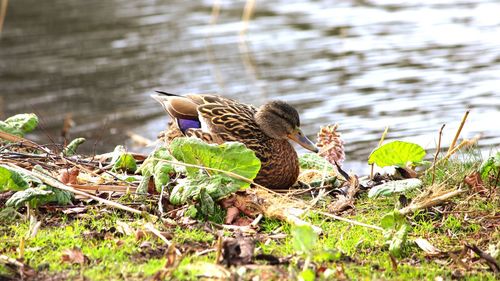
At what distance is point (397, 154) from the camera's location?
6375mm

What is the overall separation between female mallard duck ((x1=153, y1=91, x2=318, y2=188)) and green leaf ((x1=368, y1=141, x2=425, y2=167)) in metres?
0.72

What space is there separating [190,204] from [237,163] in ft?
1.31

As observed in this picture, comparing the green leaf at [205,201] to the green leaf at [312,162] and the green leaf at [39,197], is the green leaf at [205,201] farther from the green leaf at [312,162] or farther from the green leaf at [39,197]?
the green leaf at [312,162]

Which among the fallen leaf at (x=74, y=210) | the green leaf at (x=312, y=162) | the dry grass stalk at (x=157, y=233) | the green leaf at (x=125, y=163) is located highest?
the dry grass stalk at (x=157, y=233)

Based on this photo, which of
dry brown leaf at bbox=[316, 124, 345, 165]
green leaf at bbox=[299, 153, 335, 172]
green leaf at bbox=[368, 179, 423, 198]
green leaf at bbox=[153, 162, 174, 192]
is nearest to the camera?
green leaf at bbox=[153, 162, 174, 192]

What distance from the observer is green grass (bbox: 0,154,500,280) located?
4.66 m

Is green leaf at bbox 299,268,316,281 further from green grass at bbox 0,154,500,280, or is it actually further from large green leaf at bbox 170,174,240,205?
large green leaf at bbox 170,174,240,205

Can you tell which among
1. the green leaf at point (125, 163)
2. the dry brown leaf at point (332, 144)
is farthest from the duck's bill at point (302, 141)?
the green leaf at point (125, 163)

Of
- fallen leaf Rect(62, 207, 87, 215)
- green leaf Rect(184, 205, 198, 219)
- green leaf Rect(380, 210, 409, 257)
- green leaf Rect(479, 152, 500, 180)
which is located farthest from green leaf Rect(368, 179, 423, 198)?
fallen leaf Rect(62, 207, 87, 215)

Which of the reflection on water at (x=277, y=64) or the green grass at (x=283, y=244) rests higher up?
the green grass at (x=283, y=244)

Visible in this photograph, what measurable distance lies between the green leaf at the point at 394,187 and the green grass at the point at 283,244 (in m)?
0.09

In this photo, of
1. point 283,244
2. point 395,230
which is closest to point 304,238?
point 283,244

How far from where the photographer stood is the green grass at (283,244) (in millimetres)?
4656

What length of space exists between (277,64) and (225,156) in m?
8.49
